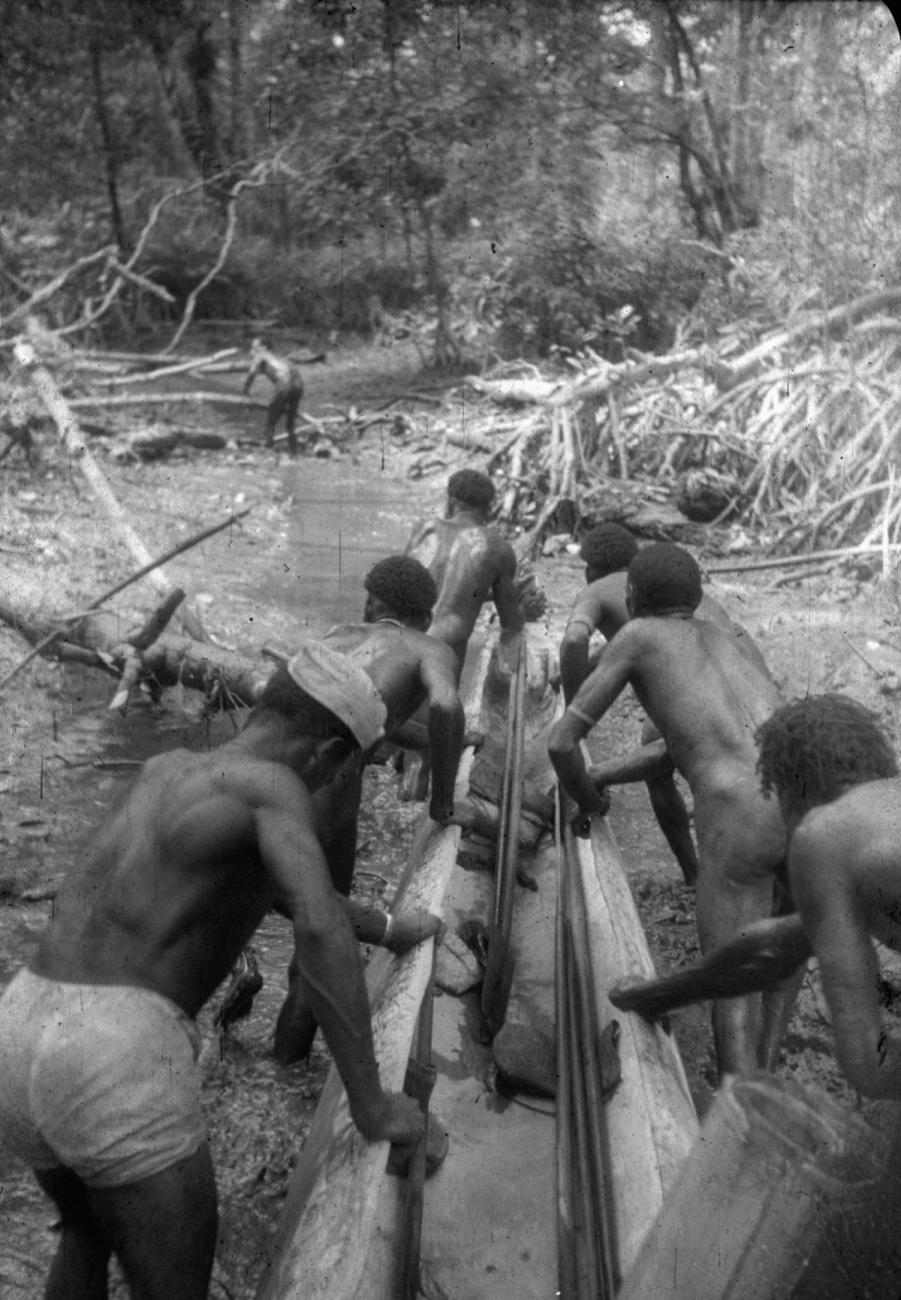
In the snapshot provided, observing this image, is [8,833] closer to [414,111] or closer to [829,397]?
[829,397]

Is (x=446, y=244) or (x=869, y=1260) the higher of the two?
(x=446, y=244)

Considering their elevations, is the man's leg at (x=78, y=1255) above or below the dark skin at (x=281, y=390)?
below

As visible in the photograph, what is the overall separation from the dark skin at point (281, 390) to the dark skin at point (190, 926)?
38.7 feet

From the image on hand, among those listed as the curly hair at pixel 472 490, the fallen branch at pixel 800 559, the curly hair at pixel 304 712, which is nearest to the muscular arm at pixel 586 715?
the curly hair at pixel 304 712

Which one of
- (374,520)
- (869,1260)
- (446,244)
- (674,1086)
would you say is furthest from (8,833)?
(446,244)

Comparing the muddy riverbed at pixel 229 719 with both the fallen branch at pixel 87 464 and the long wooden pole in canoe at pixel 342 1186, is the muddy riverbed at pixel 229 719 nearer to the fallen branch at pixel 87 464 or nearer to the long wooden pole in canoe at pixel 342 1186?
the fallen branch at pixel 87 464

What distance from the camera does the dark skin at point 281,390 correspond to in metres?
13.6

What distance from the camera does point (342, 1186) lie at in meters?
2.28

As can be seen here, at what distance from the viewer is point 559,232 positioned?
55.0ft

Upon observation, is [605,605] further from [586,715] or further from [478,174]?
[478,174]

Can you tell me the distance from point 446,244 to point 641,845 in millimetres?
14680

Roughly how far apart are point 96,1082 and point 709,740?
2016 millimetres

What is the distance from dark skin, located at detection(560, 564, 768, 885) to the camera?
456cm

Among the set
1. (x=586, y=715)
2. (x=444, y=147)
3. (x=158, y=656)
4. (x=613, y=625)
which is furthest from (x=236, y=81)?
(x=586, y=715)
